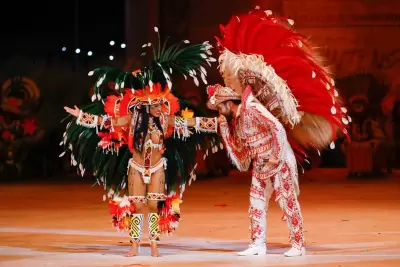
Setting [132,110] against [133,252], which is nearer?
[133,252]

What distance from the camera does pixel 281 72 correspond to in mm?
11219

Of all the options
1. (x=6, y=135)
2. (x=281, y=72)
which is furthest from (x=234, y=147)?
(x=6, y=135)

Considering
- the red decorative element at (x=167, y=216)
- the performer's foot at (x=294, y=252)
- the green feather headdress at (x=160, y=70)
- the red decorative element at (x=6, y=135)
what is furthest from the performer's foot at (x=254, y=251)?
the red decorative element at (x=6, y=135)

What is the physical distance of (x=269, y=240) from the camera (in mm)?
12383

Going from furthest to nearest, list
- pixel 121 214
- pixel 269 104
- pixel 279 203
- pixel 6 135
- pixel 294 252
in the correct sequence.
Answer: pixel 6 135
pixel 121 214
pixel 269 104
pixel 279 203
pixel 294 252

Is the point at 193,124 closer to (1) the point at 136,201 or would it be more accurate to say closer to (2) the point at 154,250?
(1) the point at 136,201

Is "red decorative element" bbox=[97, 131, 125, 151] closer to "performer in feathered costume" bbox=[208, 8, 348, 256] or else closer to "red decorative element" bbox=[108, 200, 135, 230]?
"red decorative element" bbox=[108, 200, 135, 230]

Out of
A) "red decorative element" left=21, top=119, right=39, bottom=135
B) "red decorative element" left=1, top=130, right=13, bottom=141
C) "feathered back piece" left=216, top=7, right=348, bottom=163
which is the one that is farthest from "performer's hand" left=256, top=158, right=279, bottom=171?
"red decorative element" left=21, top=119, right=39, bottom=135

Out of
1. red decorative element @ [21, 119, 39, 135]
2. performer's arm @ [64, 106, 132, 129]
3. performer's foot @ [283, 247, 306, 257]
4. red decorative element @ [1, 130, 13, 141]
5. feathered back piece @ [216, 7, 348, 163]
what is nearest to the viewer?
performer's foot @ [283, 247, 306, 257]

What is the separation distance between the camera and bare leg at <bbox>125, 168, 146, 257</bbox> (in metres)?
11.1

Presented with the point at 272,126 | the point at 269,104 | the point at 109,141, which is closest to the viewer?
the point at 272,126

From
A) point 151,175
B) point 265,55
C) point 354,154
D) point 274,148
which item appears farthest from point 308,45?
point 354,154

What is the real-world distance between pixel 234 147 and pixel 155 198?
896 millimetres

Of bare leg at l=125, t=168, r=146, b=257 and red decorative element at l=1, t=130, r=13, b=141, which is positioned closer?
bare leg at l=125, t=168, r=146, b=257
